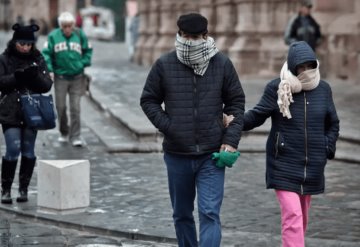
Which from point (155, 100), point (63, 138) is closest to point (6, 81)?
point (155, 100)

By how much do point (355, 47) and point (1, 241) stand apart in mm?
14088

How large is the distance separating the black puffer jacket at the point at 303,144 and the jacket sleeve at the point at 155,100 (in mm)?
799

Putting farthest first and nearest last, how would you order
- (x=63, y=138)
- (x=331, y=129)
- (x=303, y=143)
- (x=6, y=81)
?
(x=63, y=138)
(x=6, y=81)
(x=331, y=129)
(x=303, y=143)

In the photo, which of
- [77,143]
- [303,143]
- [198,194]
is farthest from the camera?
[77,143]

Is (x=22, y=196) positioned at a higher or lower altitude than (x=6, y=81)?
lower

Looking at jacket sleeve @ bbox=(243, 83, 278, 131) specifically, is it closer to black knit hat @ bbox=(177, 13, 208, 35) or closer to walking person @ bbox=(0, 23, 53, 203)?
black knit hat @ bbox=(177, 13, 208, 35)

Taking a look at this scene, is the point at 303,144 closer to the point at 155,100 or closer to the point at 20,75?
the point at 155,100

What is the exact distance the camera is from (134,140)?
14.6 m

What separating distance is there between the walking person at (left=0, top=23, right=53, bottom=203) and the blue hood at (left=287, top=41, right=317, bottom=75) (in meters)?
3.30

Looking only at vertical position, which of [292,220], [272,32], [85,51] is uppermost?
[85,51]

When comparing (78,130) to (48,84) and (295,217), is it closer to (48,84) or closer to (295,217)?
(48,84)

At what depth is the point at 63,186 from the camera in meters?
9.65

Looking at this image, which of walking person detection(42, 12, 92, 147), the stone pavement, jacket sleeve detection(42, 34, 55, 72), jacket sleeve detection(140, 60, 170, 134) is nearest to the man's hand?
jacket sleeve detection(140, 60, 170, 134)

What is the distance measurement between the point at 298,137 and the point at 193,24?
1.07 metres
